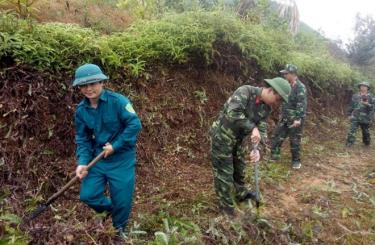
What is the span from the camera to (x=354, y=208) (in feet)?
19.5

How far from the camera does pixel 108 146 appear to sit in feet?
12.6

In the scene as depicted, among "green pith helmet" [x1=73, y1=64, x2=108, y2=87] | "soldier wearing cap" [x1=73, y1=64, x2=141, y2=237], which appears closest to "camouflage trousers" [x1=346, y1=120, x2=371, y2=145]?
"soldier wearing cap" [x1=73, y1=64, x2=141, y2=237]

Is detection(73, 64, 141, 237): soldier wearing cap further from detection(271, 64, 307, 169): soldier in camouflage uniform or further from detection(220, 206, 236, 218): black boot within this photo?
detection(271, 64, 307, 169): soldier in camouflage uniform

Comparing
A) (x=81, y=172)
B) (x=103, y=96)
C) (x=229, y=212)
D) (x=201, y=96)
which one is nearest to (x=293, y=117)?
(x=201, y=96)

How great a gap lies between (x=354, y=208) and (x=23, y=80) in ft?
16.9

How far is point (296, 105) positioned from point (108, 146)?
492 centimetres

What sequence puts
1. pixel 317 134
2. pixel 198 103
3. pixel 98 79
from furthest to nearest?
pixel 317 134, pixel 198 103, pixel 98 79

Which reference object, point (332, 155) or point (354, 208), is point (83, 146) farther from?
point (332, 155)

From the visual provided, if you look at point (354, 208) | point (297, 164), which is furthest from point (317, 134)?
point (354, 208)

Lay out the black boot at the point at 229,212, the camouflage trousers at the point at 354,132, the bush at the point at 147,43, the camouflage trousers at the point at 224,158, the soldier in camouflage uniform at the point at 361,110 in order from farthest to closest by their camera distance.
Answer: the camouflage trousers at the point at 354,132 < the soldier in camouflage uniform at the point at 361,110 < the bush at the point at 147,43 < the black boot at the point at 229,212 < the camouflage trousers at the point at 224,158

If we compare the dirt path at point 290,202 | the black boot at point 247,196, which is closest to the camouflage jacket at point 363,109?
the dirt path at point 290,202

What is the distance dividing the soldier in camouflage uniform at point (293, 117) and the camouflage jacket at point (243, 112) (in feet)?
9.33

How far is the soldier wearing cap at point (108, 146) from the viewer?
3.89 metres

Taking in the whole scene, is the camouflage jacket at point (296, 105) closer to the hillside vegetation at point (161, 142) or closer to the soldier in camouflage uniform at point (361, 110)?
the hillside vegetation at point (161, 142)
